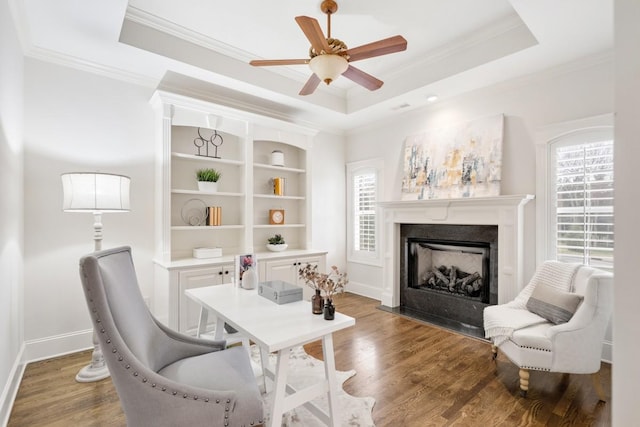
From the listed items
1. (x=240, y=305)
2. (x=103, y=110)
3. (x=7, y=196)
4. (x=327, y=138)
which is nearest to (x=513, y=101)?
(x=327, y=138)

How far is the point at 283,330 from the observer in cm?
160

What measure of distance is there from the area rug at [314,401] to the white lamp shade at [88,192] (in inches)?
71.2

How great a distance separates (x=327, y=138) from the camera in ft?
16.9

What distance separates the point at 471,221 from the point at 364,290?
209 cm

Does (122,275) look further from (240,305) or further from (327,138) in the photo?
(327,138)

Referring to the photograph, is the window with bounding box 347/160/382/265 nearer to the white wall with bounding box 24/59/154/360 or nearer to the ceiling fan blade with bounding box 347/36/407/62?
the ceiling fan blade with bounding box 347/36/407/62

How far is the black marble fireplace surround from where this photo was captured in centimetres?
350

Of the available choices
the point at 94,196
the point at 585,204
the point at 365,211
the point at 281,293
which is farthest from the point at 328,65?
the point at 365,211

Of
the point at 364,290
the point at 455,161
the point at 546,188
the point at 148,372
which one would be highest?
the point at 455,161

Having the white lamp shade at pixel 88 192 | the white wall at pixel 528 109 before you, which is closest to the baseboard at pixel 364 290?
the white wall at pixel 528 109

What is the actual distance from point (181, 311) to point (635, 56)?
11.5 ft

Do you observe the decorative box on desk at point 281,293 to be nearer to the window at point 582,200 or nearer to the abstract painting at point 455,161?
the abstract painting at point 455,161

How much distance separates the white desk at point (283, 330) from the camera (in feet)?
5.04

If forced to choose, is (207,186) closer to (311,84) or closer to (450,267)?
(311,84)
